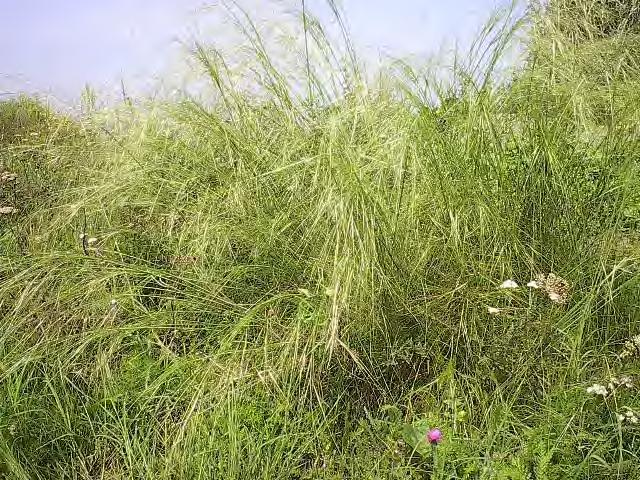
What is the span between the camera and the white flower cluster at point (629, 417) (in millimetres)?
1169

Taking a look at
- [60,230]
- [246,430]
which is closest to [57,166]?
[60,230]

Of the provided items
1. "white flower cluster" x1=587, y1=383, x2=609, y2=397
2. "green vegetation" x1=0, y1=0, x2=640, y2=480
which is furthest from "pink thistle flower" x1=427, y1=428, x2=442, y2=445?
"white flower cluster" x1=587, y1=383, x2=609, y2=397

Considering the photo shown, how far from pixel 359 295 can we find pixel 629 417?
538 mm

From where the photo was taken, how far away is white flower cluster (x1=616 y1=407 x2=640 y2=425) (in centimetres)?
117

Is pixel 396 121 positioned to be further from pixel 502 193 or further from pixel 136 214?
pixel 136 214

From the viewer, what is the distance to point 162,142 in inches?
83.9

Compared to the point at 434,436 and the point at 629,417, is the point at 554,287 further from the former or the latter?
the point at 434,436

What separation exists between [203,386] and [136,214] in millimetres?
869

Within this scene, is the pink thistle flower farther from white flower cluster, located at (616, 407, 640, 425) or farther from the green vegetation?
white flower cluster, located at (616, 407, 640, 425)

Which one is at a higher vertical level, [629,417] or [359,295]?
[359,295]

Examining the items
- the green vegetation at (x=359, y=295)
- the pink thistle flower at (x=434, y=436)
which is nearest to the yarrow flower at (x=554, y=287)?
the green vegetation at (x=359, y=295)

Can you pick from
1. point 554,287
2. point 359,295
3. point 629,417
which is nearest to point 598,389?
point 629,417

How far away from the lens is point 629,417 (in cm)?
122

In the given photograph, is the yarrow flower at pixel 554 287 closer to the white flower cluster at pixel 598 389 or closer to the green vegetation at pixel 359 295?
the green vegetation at pixel 359 295
